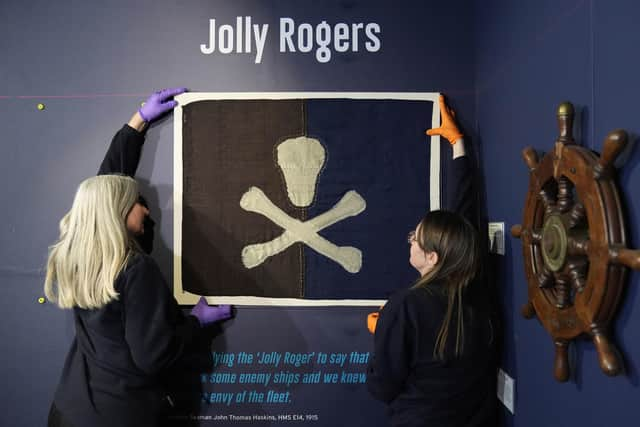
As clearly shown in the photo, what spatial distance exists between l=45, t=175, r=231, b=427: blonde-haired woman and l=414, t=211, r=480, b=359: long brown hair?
71cm

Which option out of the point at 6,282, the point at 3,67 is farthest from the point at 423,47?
the point at 6,282

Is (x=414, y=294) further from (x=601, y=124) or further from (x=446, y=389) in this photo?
(x=601, y=124)

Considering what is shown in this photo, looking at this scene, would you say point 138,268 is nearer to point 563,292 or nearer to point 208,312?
point 208,312

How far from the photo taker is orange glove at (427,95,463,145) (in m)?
1.58

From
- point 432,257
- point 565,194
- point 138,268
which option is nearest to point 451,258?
point 432,257

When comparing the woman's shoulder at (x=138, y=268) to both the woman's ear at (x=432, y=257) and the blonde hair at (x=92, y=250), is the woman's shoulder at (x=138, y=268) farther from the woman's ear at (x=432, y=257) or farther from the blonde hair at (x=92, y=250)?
the woman's ear at (x=432, y=257)

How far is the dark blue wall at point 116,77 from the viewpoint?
164cm

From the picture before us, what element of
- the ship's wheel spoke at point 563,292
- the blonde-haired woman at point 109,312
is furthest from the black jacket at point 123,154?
the ship's wheel spoke at point 563,292

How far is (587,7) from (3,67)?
1.79m

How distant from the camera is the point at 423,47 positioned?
1644 millimetres

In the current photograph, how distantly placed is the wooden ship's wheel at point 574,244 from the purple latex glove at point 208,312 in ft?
3.09

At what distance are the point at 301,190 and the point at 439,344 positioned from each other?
72cm

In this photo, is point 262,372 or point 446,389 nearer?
point 446,389

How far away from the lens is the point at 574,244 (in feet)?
2.90
